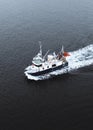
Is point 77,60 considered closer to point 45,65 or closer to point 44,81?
point 45,65

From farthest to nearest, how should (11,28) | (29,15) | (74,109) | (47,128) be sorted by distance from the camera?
(29,15), (11,28), (74,109), (47,128)

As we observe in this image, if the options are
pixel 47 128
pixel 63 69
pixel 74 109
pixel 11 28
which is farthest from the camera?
pixel 11 28

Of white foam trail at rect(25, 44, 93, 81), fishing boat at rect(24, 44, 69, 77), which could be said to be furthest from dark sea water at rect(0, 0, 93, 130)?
fishing boat at rect(24, 44, 69, 77)

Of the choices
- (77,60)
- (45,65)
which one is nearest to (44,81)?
(45,65)

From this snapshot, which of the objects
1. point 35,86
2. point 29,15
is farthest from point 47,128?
point 29,15

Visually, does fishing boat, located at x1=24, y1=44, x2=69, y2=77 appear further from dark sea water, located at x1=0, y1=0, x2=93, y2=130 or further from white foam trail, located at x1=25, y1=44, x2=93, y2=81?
dark sea water, located at x1=0, y1=0, x2=93, y2=130

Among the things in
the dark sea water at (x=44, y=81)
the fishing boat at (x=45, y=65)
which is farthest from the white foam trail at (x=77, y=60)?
the dark sea water at (x=44, y=81)

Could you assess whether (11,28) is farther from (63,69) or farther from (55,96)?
(55,96)
